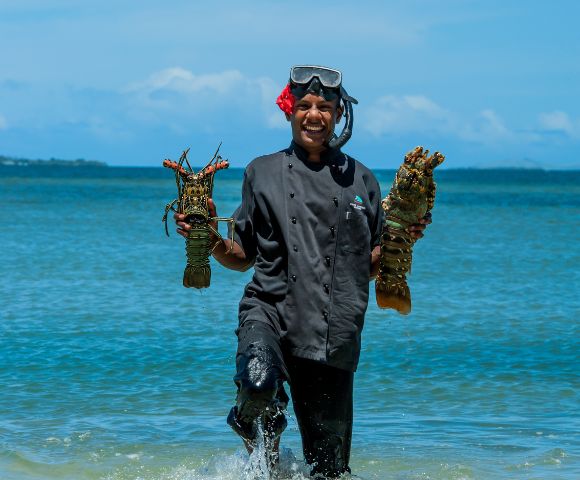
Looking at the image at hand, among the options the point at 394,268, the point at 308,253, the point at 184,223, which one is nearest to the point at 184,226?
the point at 184,223

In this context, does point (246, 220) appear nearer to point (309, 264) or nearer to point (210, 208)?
point (210, 208)

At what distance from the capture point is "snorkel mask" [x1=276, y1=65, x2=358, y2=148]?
5.28 m

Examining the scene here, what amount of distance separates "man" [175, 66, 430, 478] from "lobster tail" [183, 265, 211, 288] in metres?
0.09

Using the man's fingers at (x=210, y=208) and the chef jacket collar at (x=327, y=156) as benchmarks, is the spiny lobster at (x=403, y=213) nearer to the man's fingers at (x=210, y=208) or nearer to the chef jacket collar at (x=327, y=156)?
the chef jacket collar at (x=327, y=156)

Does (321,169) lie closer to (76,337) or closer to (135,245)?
(76,337)

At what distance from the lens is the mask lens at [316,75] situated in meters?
5.29

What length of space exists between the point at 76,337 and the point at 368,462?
5.96m

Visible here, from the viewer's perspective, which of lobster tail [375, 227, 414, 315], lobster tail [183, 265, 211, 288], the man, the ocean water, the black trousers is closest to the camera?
the black trousers

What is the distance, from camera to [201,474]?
6.42 meters

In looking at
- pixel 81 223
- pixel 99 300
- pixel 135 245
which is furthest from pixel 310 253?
pixel 81 223

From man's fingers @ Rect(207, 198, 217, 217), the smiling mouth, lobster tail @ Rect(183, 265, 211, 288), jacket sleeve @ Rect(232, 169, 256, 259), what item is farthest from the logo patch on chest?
lobster tail @ Rect(183, 265, 211, 288)

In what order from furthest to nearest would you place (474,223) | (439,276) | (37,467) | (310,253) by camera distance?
(474,223)
(439,276)
(37,467)
(310,253)

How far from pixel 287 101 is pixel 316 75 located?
21cm

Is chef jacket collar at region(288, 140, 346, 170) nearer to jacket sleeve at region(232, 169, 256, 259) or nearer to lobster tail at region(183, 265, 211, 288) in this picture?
jacket sleeve at region(232, 169, 256, 259)
